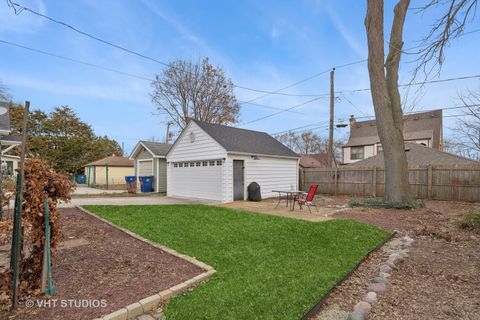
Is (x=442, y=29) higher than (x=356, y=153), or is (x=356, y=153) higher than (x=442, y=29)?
(x=442, y=29)

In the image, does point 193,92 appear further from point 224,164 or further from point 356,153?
point 356,153

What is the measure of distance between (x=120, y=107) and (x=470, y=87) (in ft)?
63.6

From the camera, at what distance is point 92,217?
700 cm

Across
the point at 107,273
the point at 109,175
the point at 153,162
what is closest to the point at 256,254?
the point at 107,273

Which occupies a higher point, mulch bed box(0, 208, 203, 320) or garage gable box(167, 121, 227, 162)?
garage gable box(167, 121, 227, 162)

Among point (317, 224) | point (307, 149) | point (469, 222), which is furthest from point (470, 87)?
point (307, 149)

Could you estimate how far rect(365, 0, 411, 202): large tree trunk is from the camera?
31.1 ft

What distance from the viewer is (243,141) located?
1312 centimetres

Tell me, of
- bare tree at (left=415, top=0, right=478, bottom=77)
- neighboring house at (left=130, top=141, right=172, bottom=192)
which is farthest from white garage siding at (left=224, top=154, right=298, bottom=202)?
bare tree at (left=415, top=0, right=478, bottom=77)

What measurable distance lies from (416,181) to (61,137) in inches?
1276

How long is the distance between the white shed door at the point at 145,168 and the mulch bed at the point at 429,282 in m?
14.7

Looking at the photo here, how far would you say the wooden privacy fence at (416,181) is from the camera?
11.4m

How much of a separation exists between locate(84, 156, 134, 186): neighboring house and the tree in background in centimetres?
443

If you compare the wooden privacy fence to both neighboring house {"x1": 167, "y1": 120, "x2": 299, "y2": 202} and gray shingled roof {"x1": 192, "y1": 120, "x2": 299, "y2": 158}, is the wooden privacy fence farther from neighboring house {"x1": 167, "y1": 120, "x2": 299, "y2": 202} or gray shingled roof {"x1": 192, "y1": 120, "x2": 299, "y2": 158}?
gray shingled roof {"x1": 192, "y1": 120, "x2": 299, "y2": 158}
